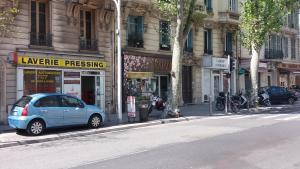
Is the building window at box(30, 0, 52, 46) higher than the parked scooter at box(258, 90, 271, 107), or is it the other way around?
the building window at box(30, 0, 52, 46)

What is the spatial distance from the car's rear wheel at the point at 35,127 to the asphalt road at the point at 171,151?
4.86ft

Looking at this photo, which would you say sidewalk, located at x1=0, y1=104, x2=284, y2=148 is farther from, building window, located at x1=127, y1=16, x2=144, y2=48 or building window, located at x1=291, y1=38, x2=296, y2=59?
building window, located at x1=291, y1=38, x2=296, y2=59

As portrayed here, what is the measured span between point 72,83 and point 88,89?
158 cm

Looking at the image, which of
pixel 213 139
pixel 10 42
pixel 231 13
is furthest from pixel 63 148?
pixel 231 13

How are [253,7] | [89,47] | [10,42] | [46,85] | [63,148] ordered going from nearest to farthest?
[63,148]
[10,42]
[46,85]
[89,47]
[253,7]

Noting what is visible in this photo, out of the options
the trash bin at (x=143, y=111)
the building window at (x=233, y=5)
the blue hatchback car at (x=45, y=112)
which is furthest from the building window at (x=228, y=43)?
the blue hatchback car at (x=45, y=112)

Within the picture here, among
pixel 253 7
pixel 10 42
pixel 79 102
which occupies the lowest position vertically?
pixel 79 102

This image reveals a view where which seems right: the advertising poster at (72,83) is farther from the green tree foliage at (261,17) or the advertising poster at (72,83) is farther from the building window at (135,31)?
the green tree foliage at (261,17)

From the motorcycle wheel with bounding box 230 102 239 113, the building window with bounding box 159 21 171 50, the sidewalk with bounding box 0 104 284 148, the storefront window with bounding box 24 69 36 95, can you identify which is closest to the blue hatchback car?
the sidewalk with bounding box 0 104 284 148

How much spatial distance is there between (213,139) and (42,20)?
11831 millimetres

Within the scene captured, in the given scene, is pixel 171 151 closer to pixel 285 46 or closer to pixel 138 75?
pixel 138 75

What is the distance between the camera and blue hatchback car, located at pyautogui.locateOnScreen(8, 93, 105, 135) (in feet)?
51.0

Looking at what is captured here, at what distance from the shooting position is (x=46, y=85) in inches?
835

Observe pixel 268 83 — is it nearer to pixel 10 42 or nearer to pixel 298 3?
pixel 298 3
